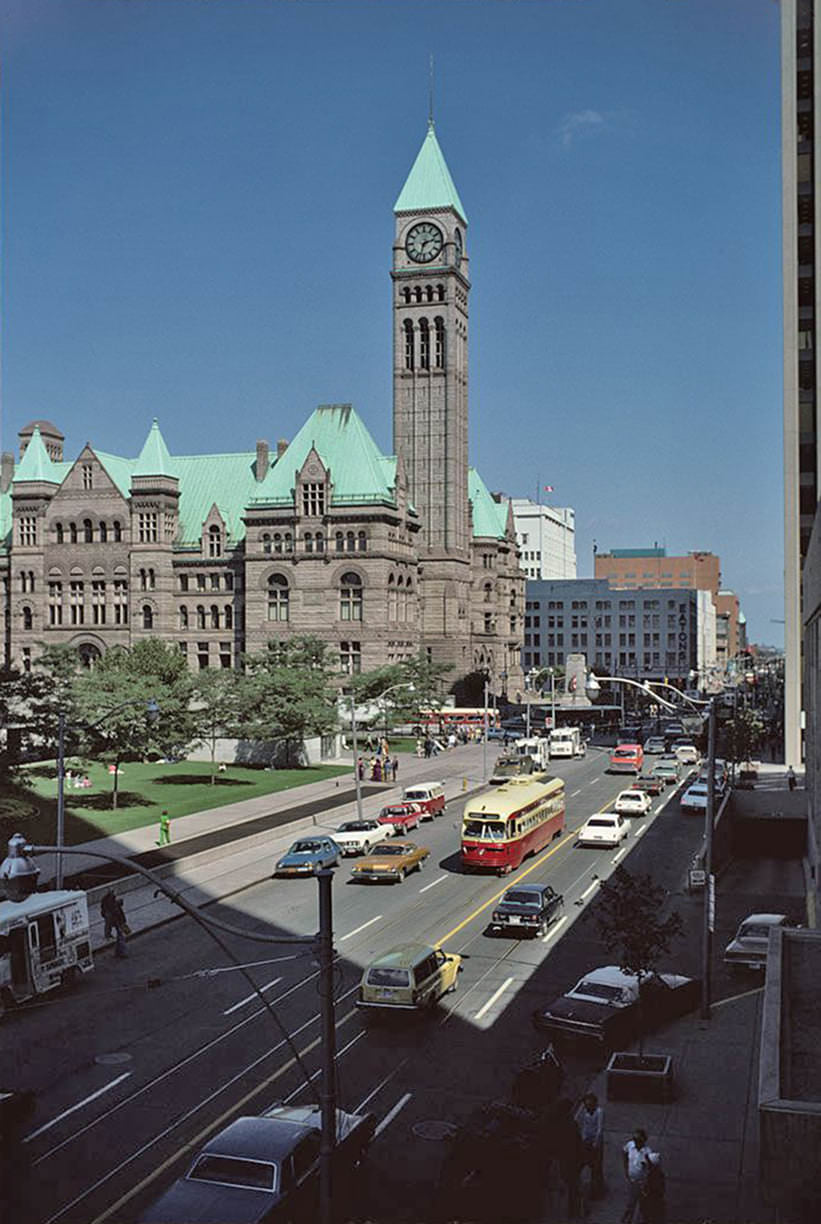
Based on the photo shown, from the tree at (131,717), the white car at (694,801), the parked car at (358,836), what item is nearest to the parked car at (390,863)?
the parked car at (358,836)

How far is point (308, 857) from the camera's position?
4356 cm

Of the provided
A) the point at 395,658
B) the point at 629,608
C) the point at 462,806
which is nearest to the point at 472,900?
the point at 462,806

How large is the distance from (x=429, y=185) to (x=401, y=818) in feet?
288

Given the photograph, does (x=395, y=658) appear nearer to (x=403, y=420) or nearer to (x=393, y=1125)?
(x=403, y=420)

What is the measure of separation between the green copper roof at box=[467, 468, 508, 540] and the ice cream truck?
331 ft

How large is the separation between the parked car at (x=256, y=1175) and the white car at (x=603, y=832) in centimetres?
3156

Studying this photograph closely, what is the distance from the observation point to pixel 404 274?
12188 centimetres

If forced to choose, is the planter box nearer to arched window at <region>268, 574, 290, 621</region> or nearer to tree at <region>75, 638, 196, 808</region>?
tree at <region>75, 638, 196, 808</region>

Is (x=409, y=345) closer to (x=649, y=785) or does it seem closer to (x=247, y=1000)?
(x=649, y=785)

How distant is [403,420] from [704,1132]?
4164 inches

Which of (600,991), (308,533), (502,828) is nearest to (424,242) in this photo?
(308,533)

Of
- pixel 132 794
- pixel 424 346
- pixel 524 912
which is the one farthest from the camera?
pixel 424 346

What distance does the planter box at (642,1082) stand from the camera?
2184 cm

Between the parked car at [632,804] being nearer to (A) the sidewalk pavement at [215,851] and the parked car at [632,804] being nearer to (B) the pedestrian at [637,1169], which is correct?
(A) the sidewalk pavement at [215,851]
